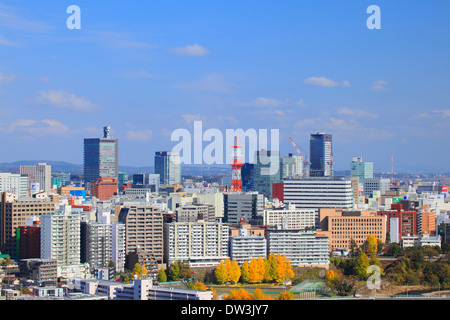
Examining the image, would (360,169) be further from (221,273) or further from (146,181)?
(221,273)

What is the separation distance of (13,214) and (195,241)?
357cm

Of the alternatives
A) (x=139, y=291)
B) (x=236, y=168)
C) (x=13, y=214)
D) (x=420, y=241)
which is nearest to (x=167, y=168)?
(x=236, y=168)

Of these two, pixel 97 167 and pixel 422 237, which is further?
pixel 97 167

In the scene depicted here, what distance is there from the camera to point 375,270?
12422 mm

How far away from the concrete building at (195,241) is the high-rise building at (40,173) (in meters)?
15.9

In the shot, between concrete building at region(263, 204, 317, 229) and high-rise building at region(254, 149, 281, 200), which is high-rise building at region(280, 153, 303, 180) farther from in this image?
concrete building at region(263, 204, 317, 229)

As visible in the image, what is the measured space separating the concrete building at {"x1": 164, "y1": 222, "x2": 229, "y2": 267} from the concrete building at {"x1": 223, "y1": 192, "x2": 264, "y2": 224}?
4884 millimetres

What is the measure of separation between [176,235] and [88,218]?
220 cm

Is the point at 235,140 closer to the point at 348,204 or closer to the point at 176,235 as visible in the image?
the point at 176,235

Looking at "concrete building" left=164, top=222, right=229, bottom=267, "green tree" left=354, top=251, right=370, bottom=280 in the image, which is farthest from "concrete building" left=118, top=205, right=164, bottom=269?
"green tree" left=354, top=251, right=370, bottom=280

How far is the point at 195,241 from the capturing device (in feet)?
46.6

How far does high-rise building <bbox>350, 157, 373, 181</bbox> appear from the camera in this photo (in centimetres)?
3231

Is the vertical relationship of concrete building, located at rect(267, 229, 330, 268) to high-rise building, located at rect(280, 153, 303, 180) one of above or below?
below
